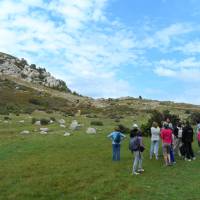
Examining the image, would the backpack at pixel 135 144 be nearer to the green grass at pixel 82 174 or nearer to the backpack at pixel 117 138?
the green grass at pixel 82 174

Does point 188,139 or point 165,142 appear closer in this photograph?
point 165,142

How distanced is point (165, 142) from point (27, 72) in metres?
124

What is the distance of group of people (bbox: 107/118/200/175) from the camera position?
26517 millimetres

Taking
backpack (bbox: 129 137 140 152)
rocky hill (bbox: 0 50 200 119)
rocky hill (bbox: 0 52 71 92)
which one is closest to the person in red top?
backpack (bbox: 129 137 140 152)

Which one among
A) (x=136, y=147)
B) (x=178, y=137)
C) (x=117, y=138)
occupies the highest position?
(x=178, y=137)

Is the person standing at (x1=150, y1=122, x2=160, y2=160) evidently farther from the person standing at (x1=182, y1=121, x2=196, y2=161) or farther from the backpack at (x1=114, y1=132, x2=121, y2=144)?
the backpack at (x1=114, y1=132, x2=121, y2=144)

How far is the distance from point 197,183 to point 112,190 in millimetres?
4368

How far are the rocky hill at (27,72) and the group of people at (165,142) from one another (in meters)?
107

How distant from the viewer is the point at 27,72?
150125mm

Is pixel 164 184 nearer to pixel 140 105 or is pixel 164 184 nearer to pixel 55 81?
pixel 140 105

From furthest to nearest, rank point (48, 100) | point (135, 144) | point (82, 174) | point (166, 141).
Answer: point (48, 100)
point (166, 141)
point (82, 174)
point (135, 144)

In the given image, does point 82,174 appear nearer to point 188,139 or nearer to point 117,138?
point 117,138

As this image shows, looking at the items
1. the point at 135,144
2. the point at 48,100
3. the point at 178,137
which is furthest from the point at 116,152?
the point at 48,100

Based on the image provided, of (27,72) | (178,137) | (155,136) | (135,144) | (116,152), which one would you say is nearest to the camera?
(135,144)
